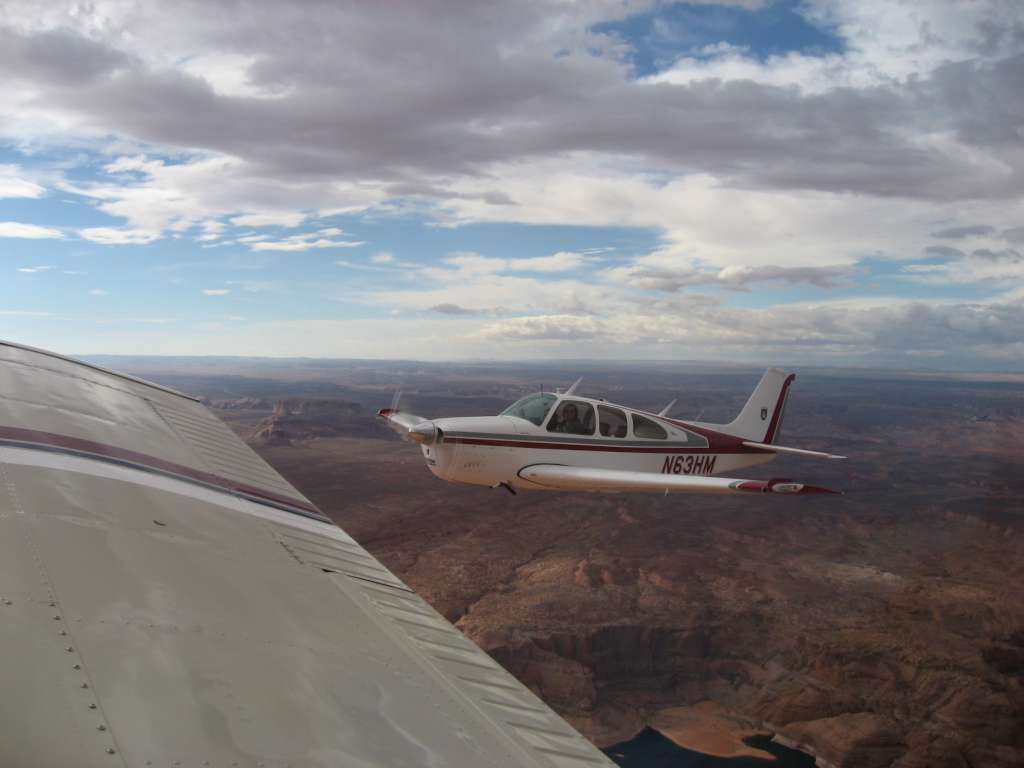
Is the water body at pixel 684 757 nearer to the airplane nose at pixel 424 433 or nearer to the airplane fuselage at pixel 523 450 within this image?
the airplane fuselage at pixel 523 450

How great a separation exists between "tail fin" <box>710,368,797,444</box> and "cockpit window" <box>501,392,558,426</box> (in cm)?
818

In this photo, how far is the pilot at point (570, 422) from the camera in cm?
1605

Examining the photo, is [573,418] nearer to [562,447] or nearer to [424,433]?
[562,447]

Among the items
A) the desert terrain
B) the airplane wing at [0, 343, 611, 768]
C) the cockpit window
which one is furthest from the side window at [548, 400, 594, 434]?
the airplane wing at [0, 343, 611, 768]

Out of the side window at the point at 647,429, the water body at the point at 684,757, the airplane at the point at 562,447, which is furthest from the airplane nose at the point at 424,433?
the water body at the point at 684,757

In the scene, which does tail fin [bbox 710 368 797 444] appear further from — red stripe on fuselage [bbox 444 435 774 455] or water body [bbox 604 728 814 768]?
water body [bbox 604 728 814 768]

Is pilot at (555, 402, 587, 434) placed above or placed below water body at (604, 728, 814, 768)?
above

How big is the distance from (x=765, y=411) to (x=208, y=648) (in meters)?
22.5

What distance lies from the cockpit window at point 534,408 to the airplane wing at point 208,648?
11.3 meters

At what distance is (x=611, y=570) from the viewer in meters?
41.3

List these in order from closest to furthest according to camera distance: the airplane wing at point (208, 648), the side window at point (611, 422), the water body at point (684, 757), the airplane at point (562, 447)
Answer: the airplane wing at point (208, 648)
the airplane at point (562, 447)
the side window at point (611, 422)
the water body at point (684, 757)

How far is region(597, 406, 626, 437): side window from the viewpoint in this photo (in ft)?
53.9

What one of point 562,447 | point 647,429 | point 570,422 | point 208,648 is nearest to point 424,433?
point 562,447

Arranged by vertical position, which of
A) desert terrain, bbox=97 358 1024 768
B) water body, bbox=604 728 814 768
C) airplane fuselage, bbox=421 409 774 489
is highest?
airplane fuselage, bbox=421 409 774 489
